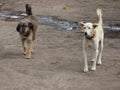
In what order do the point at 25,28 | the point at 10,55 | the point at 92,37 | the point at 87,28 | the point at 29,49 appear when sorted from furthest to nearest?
→ 1. the point at 10,55
2. the point at 29,49
3. the point at 25,28
4. the point at 92,37
5. the point at 87,28

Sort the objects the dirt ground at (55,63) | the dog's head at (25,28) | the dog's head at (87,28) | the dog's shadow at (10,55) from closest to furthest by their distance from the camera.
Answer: the dirt ground at (55,63) < the dog's head at (87,28) < the dog's head at (25,28) < the dog's shadow at (10,55)

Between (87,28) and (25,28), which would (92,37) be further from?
(25,28)

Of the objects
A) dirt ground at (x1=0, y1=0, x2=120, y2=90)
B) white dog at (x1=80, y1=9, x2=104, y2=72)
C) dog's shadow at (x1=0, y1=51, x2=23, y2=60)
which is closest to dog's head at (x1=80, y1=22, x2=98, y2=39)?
white dog at (x1=80, y1=9, x2=104, y2=72)

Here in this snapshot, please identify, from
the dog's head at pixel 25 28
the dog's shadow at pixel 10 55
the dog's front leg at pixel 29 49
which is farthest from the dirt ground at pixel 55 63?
the dog's head at pixel 25 28

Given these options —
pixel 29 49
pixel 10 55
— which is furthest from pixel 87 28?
pixel 10 55

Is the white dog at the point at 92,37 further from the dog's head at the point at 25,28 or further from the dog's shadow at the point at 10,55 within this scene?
the dog's shadow at the point at 10,55

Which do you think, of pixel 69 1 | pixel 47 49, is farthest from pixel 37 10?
pixel 47 49

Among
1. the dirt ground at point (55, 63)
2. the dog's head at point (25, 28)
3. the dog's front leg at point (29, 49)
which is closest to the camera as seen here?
the dirt ground at point (55, 63)

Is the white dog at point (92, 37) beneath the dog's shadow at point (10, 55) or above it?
above

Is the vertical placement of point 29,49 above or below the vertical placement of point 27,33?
below

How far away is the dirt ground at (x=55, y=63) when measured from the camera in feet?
29.9

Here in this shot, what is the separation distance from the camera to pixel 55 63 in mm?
10758

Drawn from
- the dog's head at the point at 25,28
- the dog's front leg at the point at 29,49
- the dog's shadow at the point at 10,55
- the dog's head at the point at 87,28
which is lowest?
the dog's shadow at the point at 10,55

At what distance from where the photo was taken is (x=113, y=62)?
10602 millimetres
